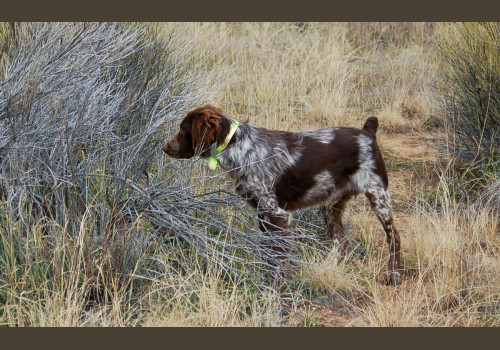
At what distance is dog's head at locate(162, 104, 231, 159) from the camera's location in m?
5.71

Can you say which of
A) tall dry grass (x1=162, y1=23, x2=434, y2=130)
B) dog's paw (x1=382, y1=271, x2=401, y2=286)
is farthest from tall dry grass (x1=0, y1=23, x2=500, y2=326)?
tall dry grass (x1=162, y1=23, x2=434, y2=130)

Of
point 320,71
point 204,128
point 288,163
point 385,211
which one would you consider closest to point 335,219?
point 385,211

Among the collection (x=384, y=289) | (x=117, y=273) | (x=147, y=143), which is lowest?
(x=384, y=289)

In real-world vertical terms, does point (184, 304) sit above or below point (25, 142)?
below

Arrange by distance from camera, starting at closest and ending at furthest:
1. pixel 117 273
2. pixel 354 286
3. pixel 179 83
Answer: pixel 117 273
pixel 354 286
pixel 179 83

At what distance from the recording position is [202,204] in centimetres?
588

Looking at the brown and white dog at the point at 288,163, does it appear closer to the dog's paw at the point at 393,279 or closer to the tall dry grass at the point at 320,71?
the dog's paw at the point at 393,279

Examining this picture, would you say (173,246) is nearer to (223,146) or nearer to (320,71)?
(223,146)

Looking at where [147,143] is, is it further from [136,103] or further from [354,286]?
[354,286]

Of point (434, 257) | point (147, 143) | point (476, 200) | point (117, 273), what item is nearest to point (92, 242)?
point (117, 273)

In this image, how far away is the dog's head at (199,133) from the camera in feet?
18.7

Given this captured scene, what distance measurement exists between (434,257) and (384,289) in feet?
1.40

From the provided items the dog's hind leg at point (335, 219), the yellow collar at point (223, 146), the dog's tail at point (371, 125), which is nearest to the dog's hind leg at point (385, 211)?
the dog's hind leg at point (335, 219)

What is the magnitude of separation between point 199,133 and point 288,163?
2.36ft
